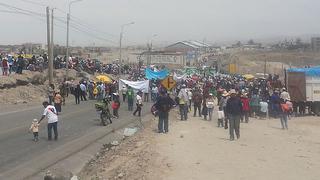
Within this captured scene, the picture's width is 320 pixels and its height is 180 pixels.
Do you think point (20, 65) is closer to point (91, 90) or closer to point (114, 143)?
point (91, 90)

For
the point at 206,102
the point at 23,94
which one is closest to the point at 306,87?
the point at 206,102

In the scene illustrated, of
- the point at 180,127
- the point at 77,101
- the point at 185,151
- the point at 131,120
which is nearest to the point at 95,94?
the point at 77,101

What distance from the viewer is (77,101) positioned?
123 feet

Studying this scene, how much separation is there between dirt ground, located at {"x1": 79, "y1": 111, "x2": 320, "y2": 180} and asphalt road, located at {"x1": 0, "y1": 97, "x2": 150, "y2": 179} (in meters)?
1.59

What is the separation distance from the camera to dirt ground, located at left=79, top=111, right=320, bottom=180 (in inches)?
489

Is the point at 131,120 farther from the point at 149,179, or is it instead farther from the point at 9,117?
the point at 149,179

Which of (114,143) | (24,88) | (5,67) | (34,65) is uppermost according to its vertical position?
(34,65)

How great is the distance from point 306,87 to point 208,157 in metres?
20.1

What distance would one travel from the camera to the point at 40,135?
2106cm

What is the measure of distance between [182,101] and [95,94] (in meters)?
15.5

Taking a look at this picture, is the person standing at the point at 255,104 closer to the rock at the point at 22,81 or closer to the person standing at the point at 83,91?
the person standing at the point at 83,91

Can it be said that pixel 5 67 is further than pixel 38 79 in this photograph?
No

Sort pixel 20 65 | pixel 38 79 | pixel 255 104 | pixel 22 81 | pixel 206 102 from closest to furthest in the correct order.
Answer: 1. pixel 206 102
2. pixel 255 104
3. pixel 22 81
4. pixel 20 65
5. pixel 38 79

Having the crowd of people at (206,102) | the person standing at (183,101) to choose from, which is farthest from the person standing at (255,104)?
the person standing at (183,101)
